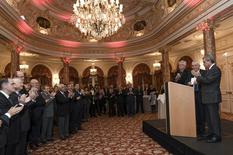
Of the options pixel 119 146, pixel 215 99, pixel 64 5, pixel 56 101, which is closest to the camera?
pixel 215 99

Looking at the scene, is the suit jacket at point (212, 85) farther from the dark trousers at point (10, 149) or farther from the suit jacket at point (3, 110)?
the dark trousers at point (10, 149)

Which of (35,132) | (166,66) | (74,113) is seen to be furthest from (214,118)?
(166,66)

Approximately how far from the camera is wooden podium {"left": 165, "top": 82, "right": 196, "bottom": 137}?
193 inches

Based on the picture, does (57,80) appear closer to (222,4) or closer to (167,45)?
(167,45)

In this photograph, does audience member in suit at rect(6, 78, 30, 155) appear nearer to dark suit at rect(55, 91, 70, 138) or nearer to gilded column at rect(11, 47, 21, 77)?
dark suit at rect(55, 91, 70, 138)

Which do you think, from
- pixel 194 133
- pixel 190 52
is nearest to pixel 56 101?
pixel 194 133

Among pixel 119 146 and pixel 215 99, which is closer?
pixel 215 99

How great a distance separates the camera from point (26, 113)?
4.54 meters

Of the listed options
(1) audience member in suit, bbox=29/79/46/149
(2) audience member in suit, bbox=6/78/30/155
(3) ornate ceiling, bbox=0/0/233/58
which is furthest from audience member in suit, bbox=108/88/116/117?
(2) audience member in suit, bbox=6/78/30/155

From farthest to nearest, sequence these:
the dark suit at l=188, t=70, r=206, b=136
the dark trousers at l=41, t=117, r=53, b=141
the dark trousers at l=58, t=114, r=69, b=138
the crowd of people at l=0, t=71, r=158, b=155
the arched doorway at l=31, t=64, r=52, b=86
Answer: the arched doorway at l=31, t=64, r=52, b=86, the dark trousers at l=58, t=114, r=69, b=138, the dark trousers at l=41, t=117, r=53, b=141, the dark suit at l=188, t=70, r=206, b=136, the crowd of people at l=0, t=71, r=158, b=155

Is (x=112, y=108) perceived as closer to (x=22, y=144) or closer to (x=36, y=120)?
(x=36, y=120)

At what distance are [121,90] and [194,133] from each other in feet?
25.7

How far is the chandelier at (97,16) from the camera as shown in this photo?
880 cm

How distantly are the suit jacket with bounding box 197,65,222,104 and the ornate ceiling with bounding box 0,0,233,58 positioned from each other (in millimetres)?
4615
